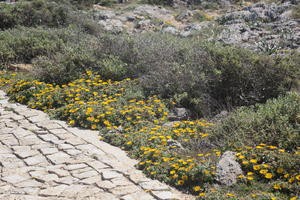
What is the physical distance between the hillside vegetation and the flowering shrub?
0.6 inches

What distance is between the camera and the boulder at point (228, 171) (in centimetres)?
456

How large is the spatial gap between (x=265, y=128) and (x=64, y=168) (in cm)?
321

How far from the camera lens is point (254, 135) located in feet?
17.9

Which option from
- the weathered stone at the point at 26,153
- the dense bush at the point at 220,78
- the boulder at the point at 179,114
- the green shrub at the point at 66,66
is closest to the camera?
the weathered stone at the point at 26,153

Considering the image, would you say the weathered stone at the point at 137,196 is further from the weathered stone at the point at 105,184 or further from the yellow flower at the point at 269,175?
the yellow flower at the point at 269,175

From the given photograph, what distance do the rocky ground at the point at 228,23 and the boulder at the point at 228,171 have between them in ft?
17.6

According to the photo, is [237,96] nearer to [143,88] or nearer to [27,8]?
[143,88]

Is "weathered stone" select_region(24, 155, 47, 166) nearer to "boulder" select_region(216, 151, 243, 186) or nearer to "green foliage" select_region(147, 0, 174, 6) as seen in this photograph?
"boulder" select_region(216, 151, 243, 186)

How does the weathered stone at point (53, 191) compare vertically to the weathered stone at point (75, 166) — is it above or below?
above

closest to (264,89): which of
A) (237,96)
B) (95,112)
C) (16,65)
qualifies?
(237,96)

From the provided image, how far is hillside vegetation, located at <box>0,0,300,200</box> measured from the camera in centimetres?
471

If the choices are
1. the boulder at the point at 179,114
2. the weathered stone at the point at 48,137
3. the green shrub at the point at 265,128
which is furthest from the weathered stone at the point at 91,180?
the boulder at the point at 179,114

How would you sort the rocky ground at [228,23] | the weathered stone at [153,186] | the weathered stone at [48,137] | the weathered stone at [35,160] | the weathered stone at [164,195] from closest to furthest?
the weathered stone at [164,195]
the weathered stone at [153,186]
the weathered stone at [35,160]
the weathered stone at [48,137]
the rocky ground at [228,23]

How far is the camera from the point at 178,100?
7.64m
